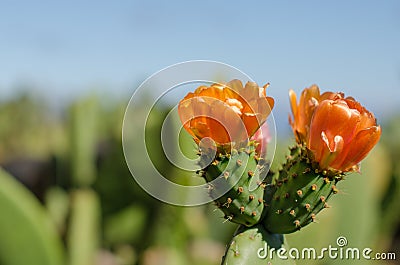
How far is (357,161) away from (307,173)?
0.29ft

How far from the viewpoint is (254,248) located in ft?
3.07

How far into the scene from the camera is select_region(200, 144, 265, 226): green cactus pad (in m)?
0.90

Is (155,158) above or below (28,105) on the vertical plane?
above

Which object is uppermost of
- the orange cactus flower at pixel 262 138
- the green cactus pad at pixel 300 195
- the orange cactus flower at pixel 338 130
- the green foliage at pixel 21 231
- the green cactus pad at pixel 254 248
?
the orange cactus flower at pixel 338 130

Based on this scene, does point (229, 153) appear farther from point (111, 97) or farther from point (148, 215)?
point (111, 97)

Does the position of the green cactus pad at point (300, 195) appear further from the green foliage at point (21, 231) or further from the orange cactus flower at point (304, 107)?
the green foliage at point (21, 231)

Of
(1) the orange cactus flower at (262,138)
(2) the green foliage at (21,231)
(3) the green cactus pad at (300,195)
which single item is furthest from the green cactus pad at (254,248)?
(2) the green foliage at (21,231)

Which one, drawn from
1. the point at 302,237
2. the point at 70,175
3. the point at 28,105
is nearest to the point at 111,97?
the point at 28,105

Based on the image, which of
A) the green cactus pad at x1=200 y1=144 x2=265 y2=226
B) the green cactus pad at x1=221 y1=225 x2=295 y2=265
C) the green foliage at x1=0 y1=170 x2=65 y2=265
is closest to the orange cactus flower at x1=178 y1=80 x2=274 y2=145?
the green cactus pad at x1=200 y1=144 x2=265 y2=226

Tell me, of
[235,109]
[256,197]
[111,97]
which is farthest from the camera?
[111,97]

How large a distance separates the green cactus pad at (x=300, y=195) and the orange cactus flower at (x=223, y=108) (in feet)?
0.47

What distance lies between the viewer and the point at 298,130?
0.95 metres

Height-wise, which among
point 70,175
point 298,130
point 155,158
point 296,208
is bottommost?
point 70,175

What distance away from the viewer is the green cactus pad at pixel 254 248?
93 centimetres
